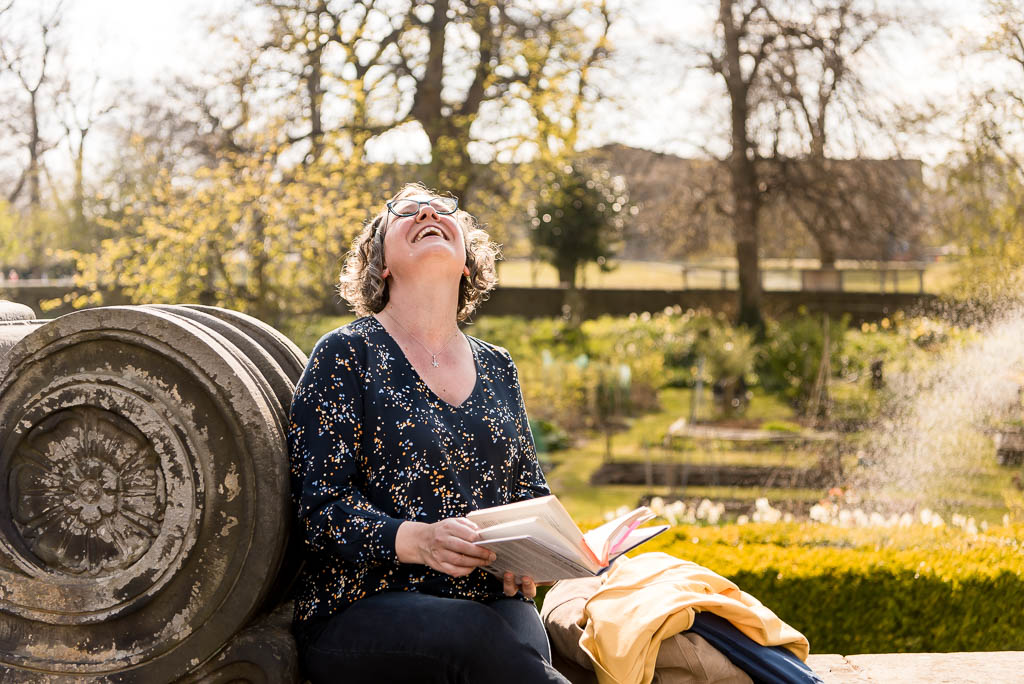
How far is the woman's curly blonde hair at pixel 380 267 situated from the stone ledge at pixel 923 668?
4.79 ft

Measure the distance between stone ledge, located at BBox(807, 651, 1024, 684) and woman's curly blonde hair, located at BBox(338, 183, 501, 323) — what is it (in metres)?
1.46

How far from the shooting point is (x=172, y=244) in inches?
320

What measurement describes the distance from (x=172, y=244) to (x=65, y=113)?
5.62m

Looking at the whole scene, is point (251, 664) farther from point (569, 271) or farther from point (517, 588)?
point (569, 271)

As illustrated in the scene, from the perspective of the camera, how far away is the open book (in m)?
1.86

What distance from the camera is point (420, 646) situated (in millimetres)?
1896

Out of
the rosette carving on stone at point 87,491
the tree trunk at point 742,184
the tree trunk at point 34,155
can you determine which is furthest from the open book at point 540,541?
the tree trunk at point 742,184

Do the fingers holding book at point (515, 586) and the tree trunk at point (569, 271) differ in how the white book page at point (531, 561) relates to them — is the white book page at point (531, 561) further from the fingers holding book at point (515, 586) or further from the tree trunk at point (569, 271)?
the tree trunk at point (569, 271)

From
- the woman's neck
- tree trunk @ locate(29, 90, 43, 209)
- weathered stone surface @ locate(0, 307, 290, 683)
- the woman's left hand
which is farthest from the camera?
tree trunk @ locate(29, 90, 43, 209)

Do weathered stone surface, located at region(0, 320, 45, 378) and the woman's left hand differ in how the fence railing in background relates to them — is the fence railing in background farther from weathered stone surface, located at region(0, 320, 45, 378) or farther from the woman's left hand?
weathered stone surface, located at region(0, 320, 45, 378)

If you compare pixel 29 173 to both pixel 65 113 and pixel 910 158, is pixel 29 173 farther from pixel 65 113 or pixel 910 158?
pixel 910 158

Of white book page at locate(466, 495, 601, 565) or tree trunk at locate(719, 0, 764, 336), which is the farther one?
tree trunk at locate(719, 0, 764, 336)

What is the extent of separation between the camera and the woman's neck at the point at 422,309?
2.36m

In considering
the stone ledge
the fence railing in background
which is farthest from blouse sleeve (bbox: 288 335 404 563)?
the fence railing in background
